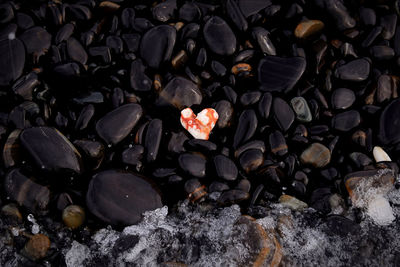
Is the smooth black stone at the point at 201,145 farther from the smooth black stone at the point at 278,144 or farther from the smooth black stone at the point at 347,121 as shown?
the smooth black stone at the point at 347,121

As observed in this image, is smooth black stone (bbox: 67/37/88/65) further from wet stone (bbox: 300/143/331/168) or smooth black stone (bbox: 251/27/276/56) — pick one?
wet stone (bbox: 300/143/331/168)

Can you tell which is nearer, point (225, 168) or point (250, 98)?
point (225, 168)

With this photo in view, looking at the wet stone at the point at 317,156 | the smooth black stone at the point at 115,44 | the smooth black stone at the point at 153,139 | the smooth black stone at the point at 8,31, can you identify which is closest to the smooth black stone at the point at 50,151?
the smooth black stone at the point at 153,139

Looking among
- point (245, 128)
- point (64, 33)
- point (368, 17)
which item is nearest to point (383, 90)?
point (368, 17)

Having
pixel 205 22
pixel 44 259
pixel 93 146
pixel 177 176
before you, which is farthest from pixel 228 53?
pixel 44 259

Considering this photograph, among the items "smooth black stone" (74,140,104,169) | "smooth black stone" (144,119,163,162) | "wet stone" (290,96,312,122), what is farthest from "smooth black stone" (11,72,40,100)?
"wet stone" (290,96,312,122)

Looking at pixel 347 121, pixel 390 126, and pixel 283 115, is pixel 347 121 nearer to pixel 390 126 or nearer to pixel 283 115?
pixel 390 126
